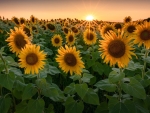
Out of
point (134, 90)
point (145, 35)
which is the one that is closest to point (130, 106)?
point (134, 90)

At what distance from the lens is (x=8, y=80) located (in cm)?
314

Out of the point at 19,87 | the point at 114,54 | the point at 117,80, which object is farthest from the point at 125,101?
the point at 19,87

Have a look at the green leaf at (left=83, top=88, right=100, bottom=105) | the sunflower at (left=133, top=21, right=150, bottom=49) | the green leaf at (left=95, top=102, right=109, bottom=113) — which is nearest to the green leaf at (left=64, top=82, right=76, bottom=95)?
the green leaf at (left=83, top=88, right=100, bottom=105)

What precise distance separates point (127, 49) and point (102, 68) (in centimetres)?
180

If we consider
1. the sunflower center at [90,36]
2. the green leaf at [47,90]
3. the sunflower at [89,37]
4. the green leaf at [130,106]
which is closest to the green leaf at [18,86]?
the green leaf at [47,90]

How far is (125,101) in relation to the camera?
3359 millimetres

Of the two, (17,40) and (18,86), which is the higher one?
(17,40)

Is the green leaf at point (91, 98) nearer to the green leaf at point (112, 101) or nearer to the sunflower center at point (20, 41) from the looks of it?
the green leaf at point (112, 101)

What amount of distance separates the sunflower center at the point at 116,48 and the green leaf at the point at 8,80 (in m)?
1.31

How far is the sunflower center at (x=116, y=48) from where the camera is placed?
3285mm

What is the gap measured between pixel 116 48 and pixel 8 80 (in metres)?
1.44

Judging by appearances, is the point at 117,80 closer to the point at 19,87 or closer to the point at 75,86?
the point at 75,86

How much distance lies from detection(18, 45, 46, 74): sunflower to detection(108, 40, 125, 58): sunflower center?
885mm

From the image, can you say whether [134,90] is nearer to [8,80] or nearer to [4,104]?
[8,80]
